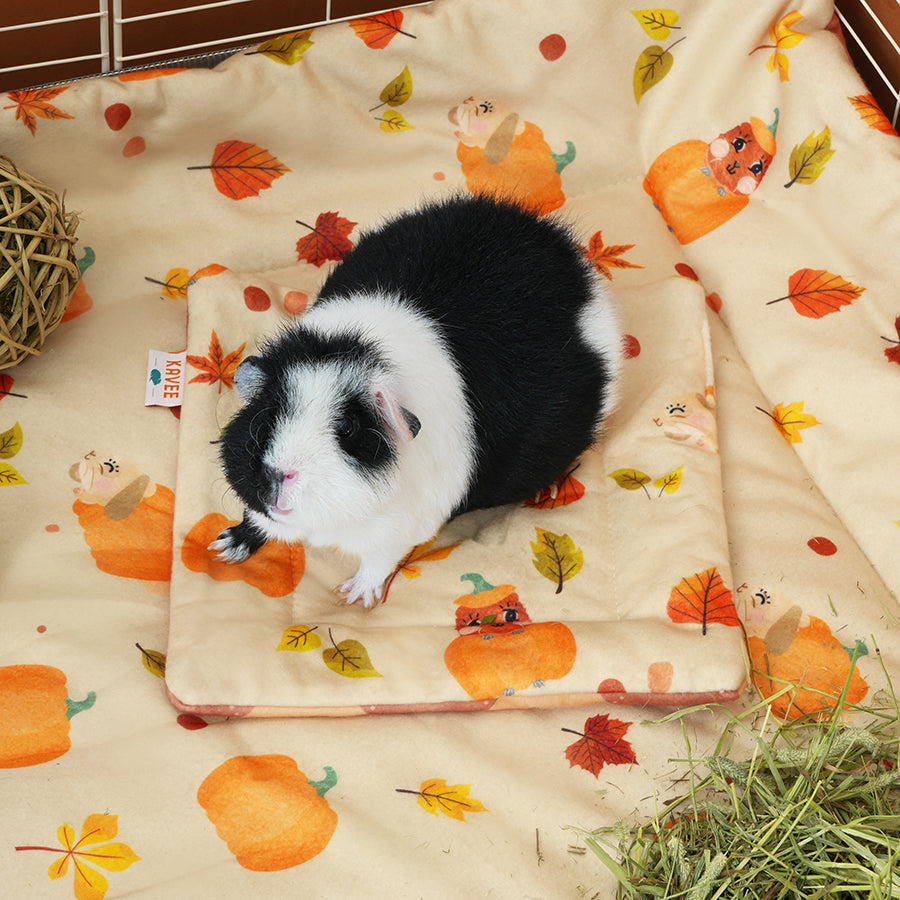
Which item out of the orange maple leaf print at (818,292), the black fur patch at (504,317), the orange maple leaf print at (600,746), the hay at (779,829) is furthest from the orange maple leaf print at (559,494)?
the orange maple leaf print at (818,292)

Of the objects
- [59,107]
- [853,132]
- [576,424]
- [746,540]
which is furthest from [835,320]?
[59,107]

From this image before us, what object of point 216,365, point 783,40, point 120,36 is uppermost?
point 783,40

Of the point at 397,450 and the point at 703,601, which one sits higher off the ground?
the point at 397,450

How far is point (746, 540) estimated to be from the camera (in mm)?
2418

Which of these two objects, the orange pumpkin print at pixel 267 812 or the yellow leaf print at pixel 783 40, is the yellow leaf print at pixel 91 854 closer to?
the orange pumpkin print at pixel 267 812

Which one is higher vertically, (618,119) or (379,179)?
(618,119)

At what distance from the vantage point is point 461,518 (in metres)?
2.49

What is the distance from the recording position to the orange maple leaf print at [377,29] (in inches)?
113

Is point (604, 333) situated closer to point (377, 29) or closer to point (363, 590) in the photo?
point (363, 590)

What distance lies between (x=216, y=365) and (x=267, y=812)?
114cm

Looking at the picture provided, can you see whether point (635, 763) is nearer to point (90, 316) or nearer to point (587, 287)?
point (587, 287)

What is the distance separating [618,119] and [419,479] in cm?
163

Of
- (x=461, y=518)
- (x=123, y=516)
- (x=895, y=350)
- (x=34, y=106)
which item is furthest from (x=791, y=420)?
(x=34, y=106)

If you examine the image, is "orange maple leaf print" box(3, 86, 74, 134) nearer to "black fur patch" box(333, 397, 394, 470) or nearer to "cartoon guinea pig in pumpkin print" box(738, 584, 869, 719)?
"black fur patch" box(333, 397, 394, 470)
